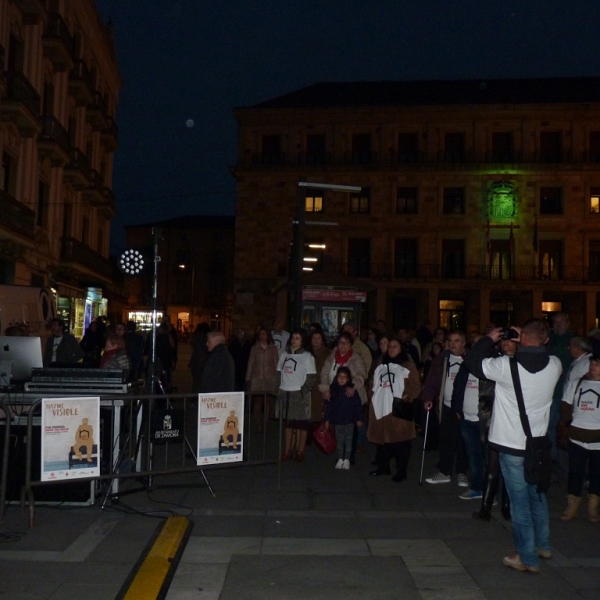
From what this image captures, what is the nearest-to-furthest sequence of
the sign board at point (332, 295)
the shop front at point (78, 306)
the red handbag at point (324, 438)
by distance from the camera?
the red handbag at point (324, 438), the sign board at point (332, 295), the shop front at point (78, 306)

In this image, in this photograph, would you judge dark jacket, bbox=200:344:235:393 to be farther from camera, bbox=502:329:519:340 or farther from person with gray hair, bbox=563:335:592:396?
camera, bbox=502:329:519:340

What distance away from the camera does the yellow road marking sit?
18.0 feet

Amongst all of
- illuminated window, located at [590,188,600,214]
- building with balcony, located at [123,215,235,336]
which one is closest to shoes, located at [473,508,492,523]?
illuminated window, located at [590,188,600,214]

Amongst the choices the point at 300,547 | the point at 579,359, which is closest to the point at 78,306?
the point at 579,359

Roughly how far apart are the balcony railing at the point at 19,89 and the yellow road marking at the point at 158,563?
20.7 metres

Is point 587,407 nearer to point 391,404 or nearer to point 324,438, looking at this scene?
point 391,404

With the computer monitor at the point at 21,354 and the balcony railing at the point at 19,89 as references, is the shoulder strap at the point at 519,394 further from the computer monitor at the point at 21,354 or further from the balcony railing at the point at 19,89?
the balcony railing at the point at 19,89

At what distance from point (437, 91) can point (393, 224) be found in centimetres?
1046

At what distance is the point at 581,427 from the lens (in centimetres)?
792

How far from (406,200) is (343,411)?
36534mm

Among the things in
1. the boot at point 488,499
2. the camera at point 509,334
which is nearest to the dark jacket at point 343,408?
the boot at point 488,499

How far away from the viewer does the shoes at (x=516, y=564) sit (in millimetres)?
6051

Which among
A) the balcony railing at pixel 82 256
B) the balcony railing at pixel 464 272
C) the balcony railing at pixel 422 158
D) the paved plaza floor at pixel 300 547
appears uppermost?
the balcony railing at pixel 422 158

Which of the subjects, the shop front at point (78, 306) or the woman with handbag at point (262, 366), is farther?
the shop front at point (78, 306)
